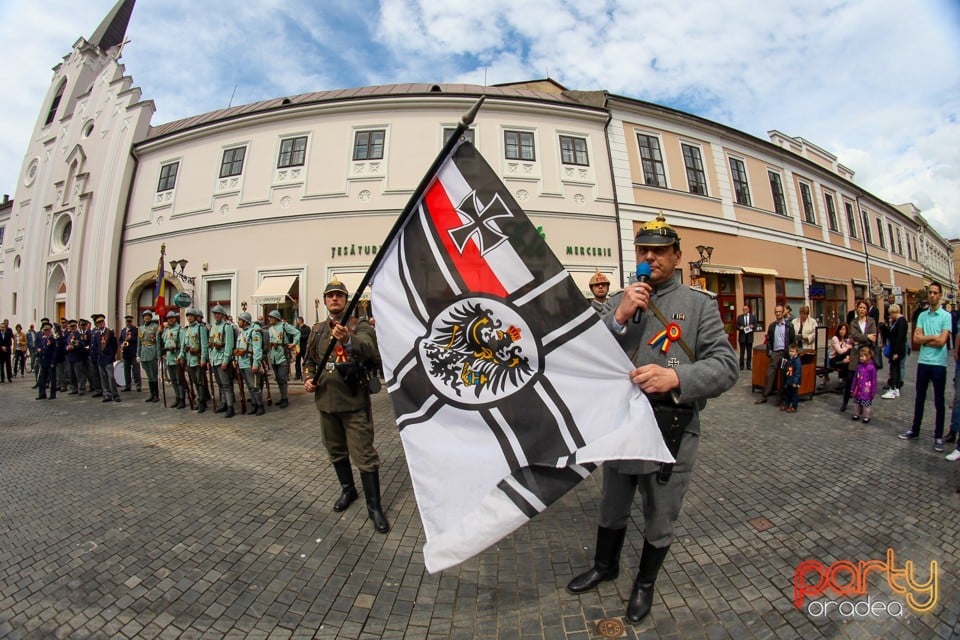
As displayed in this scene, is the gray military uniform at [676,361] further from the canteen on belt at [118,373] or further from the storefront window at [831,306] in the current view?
the storefront window at [831,306]

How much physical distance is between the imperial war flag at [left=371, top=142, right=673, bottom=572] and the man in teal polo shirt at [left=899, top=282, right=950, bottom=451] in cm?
570

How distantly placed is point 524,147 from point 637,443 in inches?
598

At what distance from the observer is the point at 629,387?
6.36 feet

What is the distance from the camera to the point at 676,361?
2.04 metres

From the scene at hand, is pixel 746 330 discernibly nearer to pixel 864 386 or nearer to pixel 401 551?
pixel 864 386

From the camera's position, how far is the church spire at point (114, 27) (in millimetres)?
24000

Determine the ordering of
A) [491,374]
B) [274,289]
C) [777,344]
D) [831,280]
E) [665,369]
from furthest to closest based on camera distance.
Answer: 1. [831,280]
2. [274,289]
3. [777,344]
4. [491,374]
5. [665,369]

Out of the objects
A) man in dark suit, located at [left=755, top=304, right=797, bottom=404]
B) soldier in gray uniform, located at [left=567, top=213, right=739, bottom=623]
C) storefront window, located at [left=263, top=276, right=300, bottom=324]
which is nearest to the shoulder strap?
soldier in gray uniform, located at [left=567, top=213, right=739, bottom=623]

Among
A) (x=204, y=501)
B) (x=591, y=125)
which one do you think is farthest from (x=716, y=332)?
(x=591, y=125)

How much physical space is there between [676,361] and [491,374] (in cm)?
100

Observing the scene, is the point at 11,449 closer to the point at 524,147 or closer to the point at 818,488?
the point at 818,488

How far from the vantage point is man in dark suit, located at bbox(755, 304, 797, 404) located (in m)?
6.95

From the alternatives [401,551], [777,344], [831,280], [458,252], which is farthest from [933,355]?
[831,280]

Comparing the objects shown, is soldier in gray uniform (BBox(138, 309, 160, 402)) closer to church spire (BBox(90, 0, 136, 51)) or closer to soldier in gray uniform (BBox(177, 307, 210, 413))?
soldier in gray uniform (BBox(177, 307, 210, 413))
